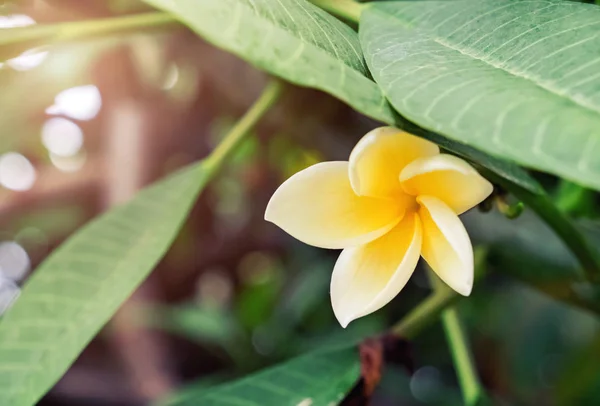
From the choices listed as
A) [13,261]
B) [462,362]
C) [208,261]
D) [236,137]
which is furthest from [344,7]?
[13,261]

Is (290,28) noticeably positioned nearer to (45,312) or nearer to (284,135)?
(45,312)

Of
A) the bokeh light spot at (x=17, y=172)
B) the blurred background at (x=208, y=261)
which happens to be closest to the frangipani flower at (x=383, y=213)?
the blurred background at (x=208, y=261)

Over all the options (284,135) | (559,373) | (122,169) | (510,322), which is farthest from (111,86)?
(559,373)

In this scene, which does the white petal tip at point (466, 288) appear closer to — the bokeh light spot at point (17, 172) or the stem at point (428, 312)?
the stem at point (428, 312)

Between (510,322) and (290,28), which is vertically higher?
(290,28)

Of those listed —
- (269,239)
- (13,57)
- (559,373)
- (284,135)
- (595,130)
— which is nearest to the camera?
(595,130)

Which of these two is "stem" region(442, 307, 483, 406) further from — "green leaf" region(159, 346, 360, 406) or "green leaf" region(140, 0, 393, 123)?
"green leaf" region(140, 0, 393, 123)

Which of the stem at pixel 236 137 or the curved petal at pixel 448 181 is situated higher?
the curved petal at pixel 448 181
